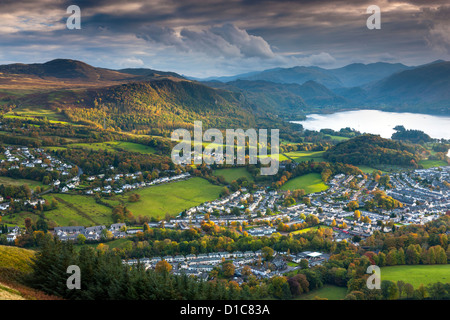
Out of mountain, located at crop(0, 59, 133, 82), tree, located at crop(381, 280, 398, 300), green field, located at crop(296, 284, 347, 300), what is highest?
mountain, located at crop(0, 59, 133, 82)

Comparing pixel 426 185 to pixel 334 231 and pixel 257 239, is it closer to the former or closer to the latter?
pixel 334 231

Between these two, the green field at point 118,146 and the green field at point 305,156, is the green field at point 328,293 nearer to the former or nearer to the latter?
the green field at point 305,156

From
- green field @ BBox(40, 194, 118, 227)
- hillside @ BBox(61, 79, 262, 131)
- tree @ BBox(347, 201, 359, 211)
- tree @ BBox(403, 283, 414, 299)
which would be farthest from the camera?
hillside @ BBox(61, 79, 262, 131)

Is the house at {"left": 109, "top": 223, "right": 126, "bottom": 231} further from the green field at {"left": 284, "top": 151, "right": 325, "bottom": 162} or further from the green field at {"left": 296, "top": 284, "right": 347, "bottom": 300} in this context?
the green field at {"left": 284, "top": 151, "right": 325, "bottom": 162}

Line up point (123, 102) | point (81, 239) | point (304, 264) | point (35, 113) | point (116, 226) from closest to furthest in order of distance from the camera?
point (304, 264) < point (81, 239) < point (116, 226) < point (35, 113) < point (123, 102)

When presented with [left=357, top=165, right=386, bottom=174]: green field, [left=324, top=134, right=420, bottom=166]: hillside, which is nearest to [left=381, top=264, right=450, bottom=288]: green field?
[left=357, top=165, right=386, bottom=174]: green field

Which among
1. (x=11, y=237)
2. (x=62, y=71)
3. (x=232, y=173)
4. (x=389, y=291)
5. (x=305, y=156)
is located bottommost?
(x=11, y=237)

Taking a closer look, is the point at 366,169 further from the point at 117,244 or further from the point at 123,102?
the point at 123,102

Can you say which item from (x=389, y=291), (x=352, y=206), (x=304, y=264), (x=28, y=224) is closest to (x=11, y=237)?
(x=28, y=224)
